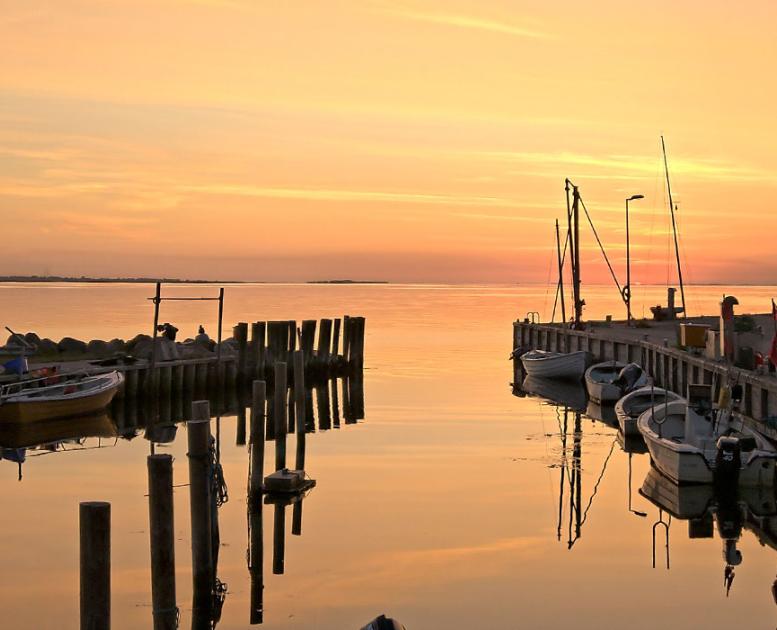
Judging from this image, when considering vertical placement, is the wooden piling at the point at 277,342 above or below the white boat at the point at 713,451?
above

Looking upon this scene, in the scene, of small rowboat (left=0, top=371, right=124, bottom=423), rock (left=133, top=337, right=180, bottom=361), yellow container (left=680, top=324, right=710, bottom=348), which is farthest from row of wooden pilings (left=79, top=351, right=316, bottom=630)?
yellow container (left=680, top=324, right=710, bottom=348)

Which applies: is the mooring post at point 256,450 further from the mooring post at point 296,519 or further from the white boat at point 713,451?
the white boat at point 713,451

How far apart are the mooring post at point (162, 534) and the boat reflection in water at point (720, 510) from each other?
9.61 metres

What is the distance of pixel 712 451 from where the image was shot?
2353cm

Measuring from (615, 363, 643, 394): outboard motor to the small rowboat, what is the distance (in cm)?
1866

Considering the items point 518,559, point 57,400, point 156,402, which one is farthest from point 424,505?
point 156,402

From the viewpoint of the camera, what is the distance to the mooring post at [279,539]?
17953 mm

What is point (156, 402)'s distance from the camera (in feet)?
126

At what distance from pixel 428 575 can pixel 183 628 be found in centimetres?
428

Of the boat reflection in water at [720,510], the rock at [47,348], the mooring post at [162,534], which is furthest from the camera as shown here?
the rock at [47,348]

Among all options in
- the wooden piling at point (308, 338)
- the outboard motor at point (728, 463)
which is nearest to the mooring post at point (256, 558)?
the outboard motor at point (728, 463)

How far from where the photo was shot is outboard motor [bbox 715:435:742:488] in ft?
74.2

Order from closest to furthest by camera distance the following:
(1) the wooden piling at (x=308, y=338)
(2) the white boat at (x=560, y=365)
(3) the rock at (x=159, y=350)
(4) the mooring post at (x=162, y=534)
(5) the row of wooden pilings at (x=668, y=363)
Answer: (4) the mooring post at (x=162, y=534) < (5) the row of wooden pilings at (x=668, y=363) < (3) the rock at (x=159, y=350) < (1) the wooden piling at (x=308, y=338) < (2) the white boat at (x=560, y=365)

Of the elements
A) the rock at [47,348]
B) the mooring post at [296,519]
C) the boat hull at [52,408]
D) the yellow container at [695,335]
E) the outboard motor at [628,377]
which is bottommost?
the mooring post at [296,519]
